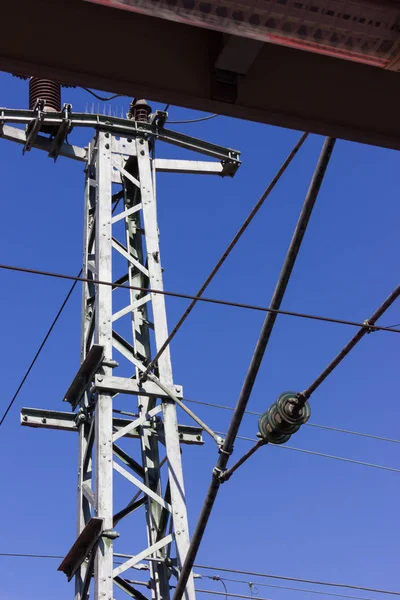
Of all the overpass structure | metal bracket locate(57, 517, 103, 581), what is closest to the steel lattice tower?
metal bracket locate(57, 517, 103, 581)

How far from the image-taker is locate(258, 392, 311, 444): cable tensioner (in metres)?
6.58

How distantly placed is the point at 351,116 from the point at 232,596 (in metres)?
10.2

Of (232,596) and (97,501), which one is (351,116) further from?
(232,596)

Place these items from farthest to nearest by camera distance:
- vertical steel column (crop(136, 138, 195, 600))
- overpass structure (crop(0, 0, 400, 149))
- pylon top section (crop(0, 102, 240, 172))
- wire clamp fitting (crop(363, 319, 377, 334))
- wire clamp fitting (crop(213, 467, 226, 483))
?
1. pylon top section (crop(0, 102, 240, 172))
2. vertical steel column (crop(136, 138, 195, 600))
3. wire clamp fitting (crop(213, 467, 226, 483))
4. wire clamp fitting (crop(363, 319, 377, 334))
5. overpass structure (crop(0, 0, 400, 149))

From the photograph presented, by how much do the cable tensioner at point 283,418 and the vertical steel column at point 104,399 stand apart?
1.64 metres

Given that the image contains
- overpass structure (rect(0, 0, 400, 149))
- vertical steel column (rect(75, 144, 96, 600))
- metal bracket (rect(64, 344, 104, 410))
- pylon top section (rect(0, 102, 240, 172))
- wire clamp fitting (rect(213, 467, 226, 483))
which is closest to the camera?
overpass structure (rect(0, 0, 400, 149))

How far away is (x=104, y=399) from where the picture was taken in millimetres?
8156

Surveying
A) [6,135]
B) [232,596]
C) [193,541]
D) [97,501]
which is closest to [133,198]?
[6,135]

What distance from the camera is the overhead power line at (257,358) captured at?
5645 millimetres

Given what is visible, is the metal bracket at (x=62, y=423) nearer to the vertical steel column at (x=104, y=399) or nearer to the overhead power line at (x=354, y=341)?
the vertical steel column at (x=104, y=399)

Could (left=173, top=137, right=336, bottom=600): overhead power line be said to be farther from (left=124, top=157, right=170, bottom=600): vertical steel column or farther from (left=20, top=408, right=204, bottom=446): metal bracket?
(left=20, top=408, right=204, bottom=446): metal bracket

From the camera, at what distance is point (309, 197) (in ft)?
18.7

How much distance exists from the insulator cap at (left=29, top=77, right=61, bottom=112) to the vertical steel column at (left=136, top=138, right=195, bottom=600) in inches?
44.0

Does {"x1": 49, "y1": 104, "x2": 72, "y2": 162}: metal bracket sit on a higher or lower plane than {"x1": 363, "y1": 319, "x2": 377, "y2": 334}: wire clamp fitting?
higher
